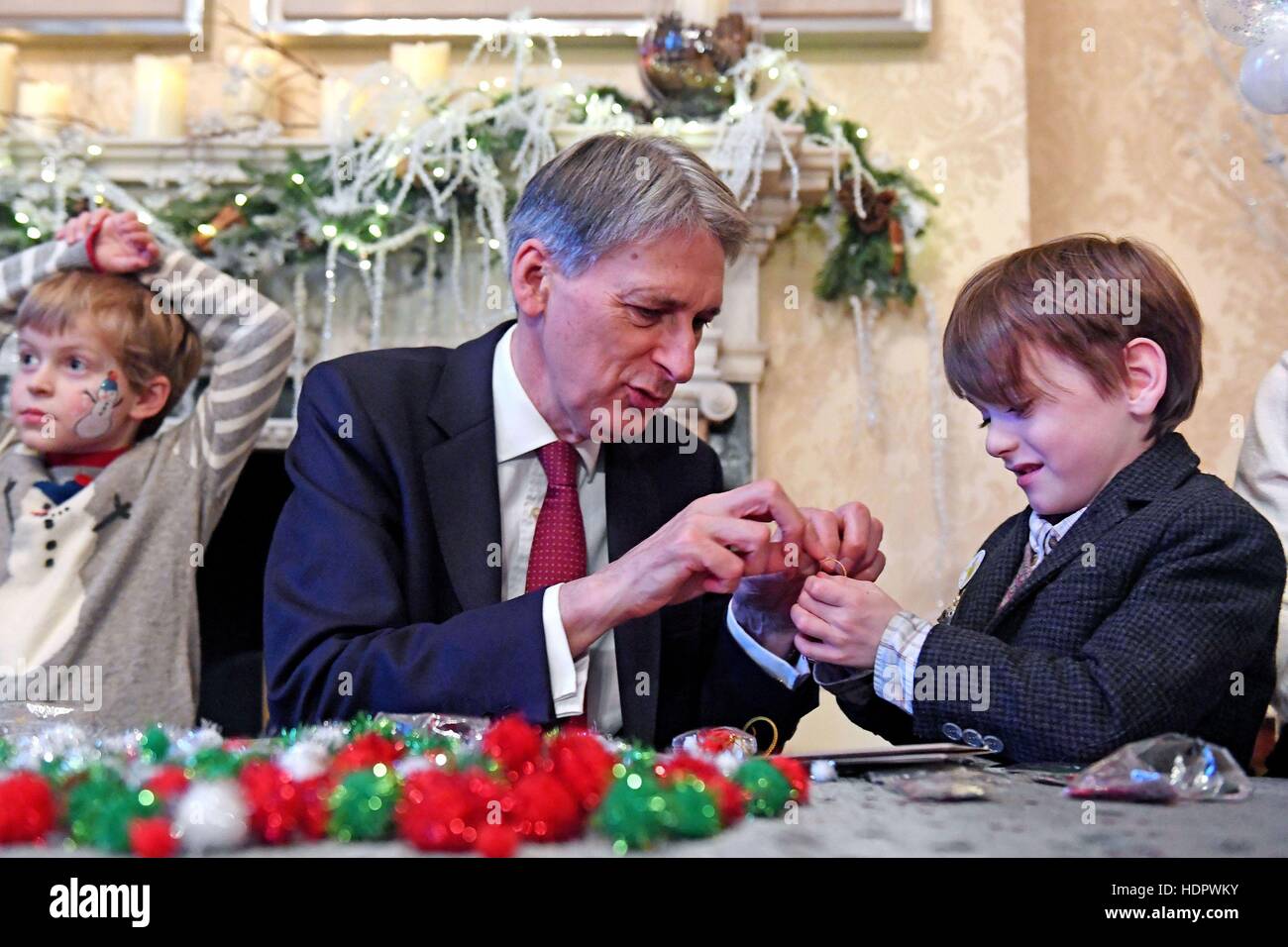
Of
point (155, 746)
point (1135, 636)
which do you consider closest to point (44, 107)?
point (155, 746)

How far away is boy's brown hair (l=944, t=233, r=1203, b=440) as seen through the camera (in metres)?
1.43

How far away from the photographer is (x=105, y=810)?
2.36 feet

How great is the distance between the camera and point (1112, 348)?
1426mm

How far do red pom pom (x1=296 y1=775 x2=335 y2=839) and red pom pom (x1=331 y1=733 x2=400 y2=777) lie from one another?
1.4 inches

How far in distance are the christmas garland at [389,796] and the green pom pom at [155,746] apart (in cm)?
2

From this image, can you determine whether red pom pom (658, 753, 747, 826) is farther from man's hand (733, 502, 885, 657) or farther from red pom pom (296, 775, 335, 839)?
man's hand (733, 502, 885, 657)

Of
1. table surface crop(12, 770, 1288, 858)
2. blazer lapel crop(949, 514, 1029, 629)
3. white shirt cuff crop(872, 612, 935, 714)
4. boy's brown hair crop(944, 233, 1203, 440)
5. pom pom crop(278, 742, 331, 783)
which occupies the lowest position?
table surface crop(12, 770, 1288, 858)

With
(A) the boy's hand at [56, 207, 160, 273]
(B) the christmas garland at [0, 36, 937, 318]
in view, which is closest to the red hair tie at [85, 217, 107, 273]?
(A) the boy's hand at [56, 207, 160, 273]

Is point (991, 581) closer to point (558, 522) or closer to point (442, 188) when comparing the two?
point (558, 522)

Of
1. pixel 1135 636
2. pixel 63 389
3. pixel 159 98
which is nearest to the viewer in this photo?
pixel 1135 636

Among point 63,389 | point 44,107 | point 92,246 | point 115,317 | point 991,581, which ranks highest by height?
point 44,107

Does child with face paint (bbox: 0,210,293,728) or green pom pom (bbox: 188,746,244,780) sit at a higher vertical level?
child with face paint (bbox: 0,210,293,728)

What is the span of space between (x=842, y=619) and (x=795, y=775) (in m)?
0.46

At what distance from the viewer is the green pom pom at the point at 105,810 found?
27.5 inches
